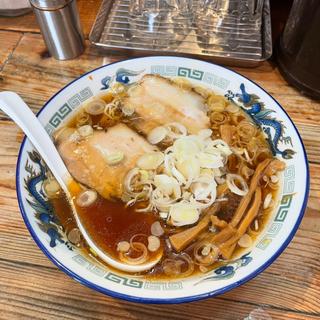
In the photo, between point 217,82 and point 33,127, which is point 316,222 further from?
point 33,127

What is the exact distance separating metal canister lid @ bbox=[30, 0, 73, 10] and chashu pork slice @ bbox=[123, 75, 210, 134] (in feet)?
1.37

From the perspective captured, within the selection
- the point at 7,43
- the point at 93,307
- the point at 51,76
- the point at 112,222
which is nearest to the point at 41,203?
the point at 112,222

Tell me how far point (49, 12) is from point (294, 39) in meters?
0.89

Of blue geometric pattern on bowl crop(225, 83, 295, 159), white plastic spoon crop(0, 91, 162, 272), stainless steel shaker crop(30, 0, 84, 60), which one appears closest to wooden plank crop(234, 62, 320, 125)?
blue geometric pattern on bowl crop(225, 83, 295, 159)

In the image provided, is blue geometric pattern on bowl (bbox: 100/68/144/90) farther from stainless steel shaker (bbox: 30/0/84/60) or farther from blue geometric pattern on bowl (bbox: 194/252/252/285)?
blue geometric pattern on bowl (bbox: 194/252/252/285)

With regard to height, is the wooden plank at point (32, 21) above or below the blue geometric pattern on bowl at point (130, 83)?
above

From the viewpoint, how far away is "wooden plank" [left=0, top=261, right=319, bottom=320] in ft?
3.01

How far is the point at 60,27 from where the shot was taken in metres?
1.43

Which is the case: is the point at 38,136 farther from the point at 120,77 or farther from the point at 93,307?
the point at 93,307

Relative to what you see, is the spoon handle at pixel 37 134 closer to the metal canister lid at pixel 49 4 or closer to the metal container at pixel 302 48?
the metal canister lid at pixel 49 4

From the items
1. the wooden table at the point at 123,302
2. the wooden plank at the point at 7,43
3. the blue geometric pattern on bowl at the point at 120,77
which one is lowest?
the wooden table at the point at 123,302

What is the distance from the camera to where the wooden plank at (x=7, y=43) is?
5.16 feet

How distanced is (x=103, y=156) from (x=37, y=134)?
20cm

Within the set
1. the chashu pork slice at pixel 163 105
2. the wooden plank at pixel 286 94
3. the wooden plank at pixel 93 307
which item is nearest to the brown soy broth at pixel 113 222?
the wooden plank at pixel 93 307
